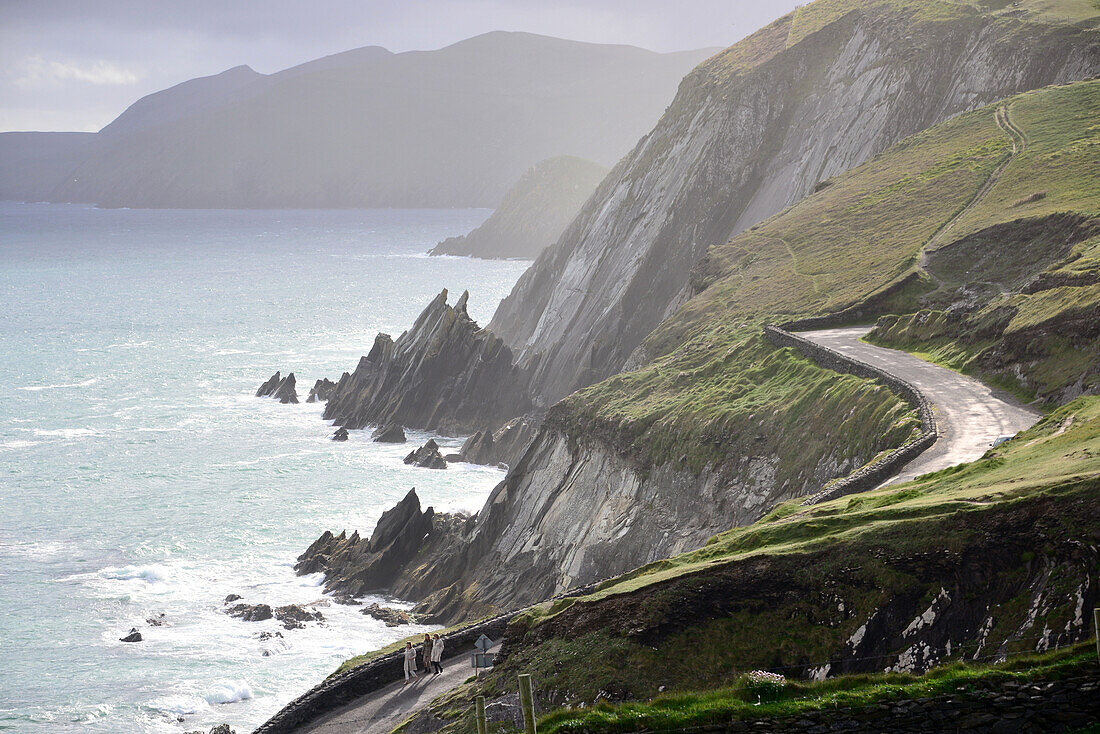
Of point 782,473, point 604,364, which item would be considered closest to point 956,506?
point 782,473

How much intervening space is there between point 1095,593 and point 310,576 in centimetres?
4356

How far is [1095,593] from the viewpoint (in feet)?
55.3

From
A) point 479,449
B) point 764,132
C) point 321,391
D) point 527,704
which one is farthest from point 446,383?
point 527,704

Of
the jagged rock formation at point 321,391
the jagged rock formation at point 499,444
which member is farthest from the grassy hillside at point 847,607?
the jagged rock formation at point 321,391

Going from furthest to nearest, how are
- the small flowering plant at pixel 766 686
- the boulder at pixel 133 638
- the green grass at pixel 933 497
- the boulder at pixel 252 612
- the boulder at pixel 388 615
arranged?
the boulder at pixel 252 612 → the boulder at pixel 388 615 → the boulder at pixel 133 638 → the green grass at pixel 933 497 → the small flowering plant at pixel 766 686

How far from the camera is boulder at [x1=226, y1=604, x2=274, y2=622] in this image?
47.5m

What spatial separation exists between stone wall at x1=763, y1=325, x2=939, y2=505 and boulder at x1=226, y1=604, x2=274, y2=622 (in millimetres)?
28636

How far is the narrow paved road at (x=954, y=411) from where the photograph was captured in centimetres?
2903

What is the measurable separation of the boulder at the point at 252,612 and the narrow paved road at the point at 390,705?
2010cm

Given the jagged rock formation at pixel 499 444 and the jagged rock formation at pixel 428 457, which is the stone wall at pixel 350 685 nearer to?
the jagged rock formation at pixel 428 457

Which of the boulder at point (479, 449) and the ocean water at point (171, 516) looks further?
the boulder at point (479, 449)

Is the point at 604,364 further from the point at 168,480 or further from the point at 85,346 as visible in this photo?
the point at 85,346

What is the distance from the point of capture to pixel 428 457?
7331cm

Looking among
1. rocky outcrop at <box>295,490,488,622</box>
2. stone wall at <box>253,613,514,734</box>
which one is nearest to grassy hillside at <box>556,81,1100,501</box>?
rocky outcrop at <box>295,490,488,622</box>
